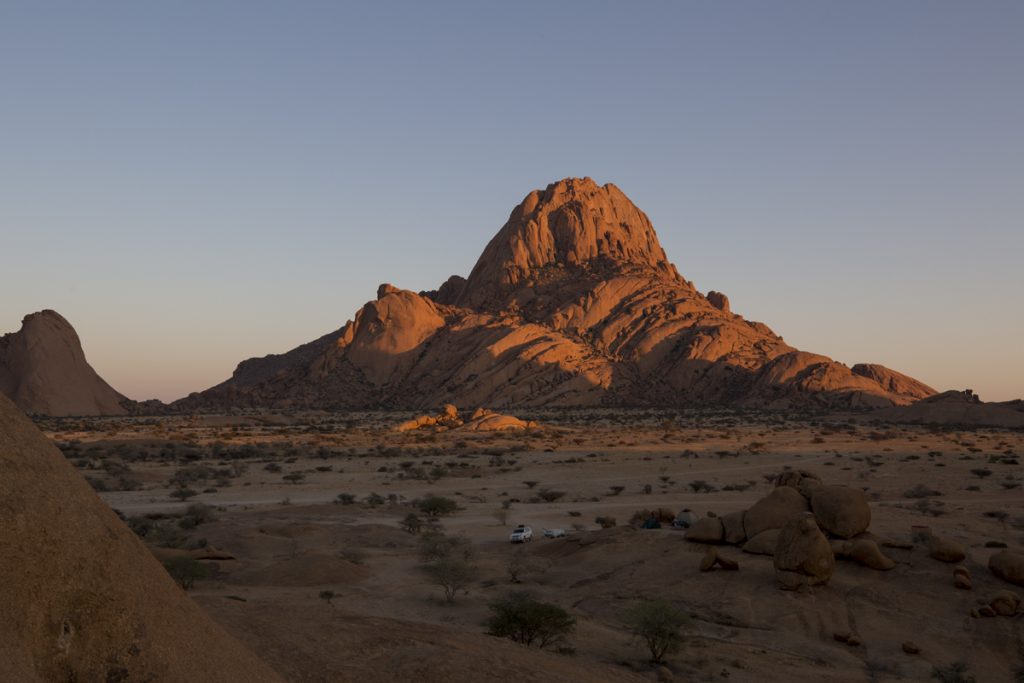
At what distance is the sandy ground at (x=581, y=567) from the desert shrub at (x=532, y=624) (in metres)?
0.65

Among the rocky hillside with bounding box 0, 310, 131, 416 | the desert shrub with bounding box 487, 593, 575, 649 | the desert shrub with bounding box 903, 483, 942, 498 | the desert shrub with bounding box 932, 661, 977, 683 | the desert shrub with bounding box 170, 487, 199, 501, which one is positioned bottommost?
the desert shrub with bounding box 932, 661, 977, 683

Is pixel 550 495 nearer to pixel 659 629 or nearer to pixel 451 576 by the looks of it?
pixel 451 576

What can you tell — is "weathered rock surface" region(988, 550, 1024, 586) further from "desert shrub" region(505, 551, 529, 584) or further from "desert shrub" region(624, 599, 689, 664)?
"desert shrub" region(505, 551, 529, 584)

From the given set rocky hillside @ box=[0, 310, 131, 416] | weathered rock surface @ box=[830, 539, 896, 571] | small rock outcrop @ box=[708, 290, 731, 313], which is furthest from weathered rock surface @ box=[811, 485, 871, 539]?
small rock outcrop @ box=[708, 290, 731, 313]

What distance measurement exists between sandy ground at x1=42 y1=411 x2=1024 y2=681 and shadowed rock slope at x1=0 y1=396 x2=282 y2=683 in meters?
2.65

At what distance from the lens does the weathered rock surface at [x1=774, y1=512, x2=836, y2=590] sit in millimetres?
19422

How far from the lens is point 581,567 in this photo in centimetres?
2291

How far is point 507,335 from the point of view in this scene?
130m

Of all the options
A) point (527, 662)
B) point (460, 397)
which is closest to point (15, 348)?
point (460, 397)

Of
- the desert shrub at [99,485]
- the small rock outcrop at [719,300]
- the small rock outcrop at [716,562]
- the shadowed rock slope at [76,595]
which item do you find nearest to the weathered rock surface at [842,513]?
the small rock outcrop at [716,562]

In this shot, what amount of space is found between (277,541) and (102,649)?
19.5 m

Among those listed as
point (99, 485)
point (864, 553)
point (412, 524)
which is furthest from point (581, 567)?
point (99, 485)

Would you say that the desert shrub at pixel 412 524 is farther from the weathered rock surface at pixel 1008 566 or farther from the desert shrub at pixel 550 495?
the weathered rock surface at pixel 1008 566

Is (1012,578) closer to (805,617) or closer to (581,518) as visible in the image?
(805,617)
